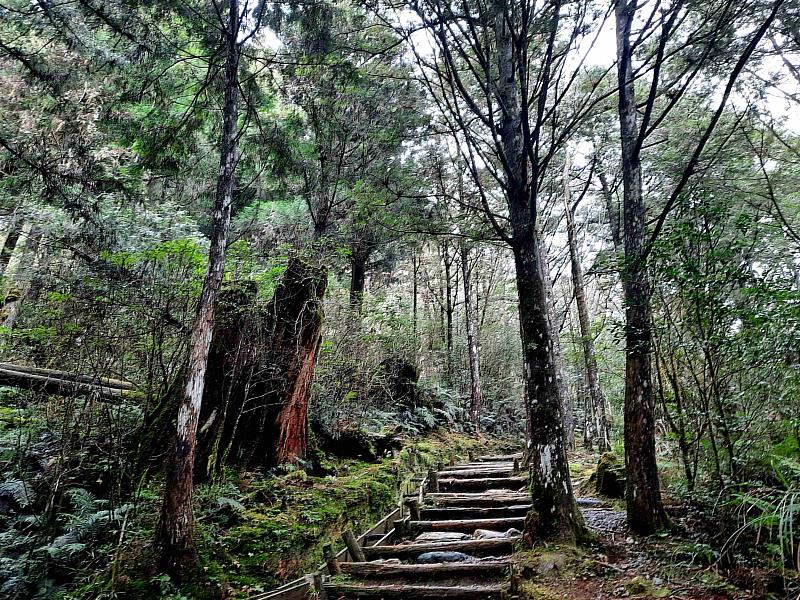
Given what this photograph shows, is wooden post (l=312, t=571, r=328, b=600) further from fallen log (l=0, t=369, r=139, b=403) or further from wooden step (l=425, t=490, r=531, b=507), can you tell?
wooden step (l=425, t=490, r=531, b=507)

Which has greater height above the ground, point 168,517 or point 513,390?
point 513,390

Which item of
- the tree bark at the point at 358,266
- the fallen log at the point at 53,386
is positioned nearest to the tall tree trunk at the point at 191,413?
the fallen log at the point at 53,386

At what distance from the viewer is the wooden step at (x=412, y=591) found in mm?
4762

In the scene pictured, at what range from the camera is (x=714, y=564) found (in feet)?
15.8

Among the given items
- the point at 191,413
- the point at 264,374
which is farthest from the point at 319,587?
the point at 264,374

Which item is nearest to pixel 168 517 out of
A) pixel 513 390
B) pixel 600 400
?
pixel 600 400

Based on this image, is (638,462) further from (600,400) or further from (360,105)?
(360,105)

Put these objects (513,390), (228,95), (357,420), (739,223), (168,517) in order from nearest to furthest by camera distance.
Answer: (168,517) → (739,223) → (228,95) → (357,420) → (513,390)

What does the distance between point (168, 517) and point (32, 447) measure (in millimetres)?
2644

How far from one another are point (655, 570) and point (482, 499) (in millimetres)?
4111

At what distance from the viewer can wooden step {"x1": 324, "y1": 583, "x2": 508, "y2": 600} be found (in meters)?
4.76

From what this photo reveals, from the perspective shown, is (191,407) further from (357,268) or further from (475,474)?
(357,268)

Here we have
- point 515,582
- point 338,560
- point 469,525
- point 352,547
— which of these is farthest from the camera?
point 469,525

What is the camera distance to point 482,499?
8.86m
